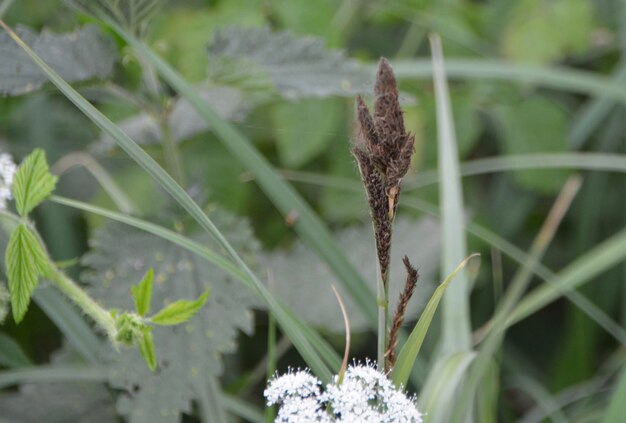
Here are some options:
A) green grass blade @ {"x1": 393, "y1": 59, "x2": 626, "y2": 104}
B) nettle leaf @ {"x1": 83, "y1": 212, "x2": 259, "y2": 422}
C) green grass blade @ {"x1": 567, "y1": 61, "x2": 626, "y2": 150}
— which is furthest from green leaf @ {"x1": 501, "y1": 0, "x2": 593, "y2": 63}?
nettle leaf @ {"x1": 83, "y1": 212, "x2": 259, "y2": 422}

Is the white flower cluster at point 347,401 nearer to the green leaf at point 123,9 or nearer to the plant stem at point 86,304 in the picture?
the plant stem at point 86,304

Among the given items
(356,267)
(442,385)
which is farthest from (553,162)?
(442,385)

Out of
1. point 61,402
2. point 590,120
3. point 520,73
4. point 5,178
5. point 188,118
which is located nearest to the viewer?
point 5,178

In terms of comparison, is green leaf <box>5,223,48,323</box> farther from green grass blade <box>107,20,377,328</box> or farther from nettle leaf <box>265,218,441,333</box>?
nettle leaf <box>265,218,441,333</box>

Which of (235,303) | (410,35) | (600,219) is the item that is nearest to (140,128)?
(235,303)

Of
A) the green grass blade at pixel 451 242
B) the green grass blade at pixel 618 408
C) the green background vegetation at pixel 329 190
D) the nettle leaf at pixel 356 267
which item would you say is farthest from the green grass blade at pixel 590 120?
the green grass blade at pixel 618 408

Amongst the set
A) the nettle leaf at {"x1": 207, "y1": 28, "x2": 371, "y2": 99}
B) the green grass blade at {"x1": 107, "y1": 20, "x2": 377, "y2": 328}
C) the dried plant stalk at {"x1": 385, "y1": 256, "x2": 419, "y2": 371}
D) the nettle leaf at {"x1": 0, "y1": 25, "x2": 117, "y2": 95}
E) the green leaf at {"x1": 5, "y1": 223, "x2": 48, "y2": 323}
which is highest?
the nettle leaf at {"x1": 207, "y1": 28, "x2": 371, "y2": 99}

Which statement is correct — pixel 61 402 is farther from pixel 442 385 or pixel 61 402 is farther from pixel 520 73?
pixel 520 73
